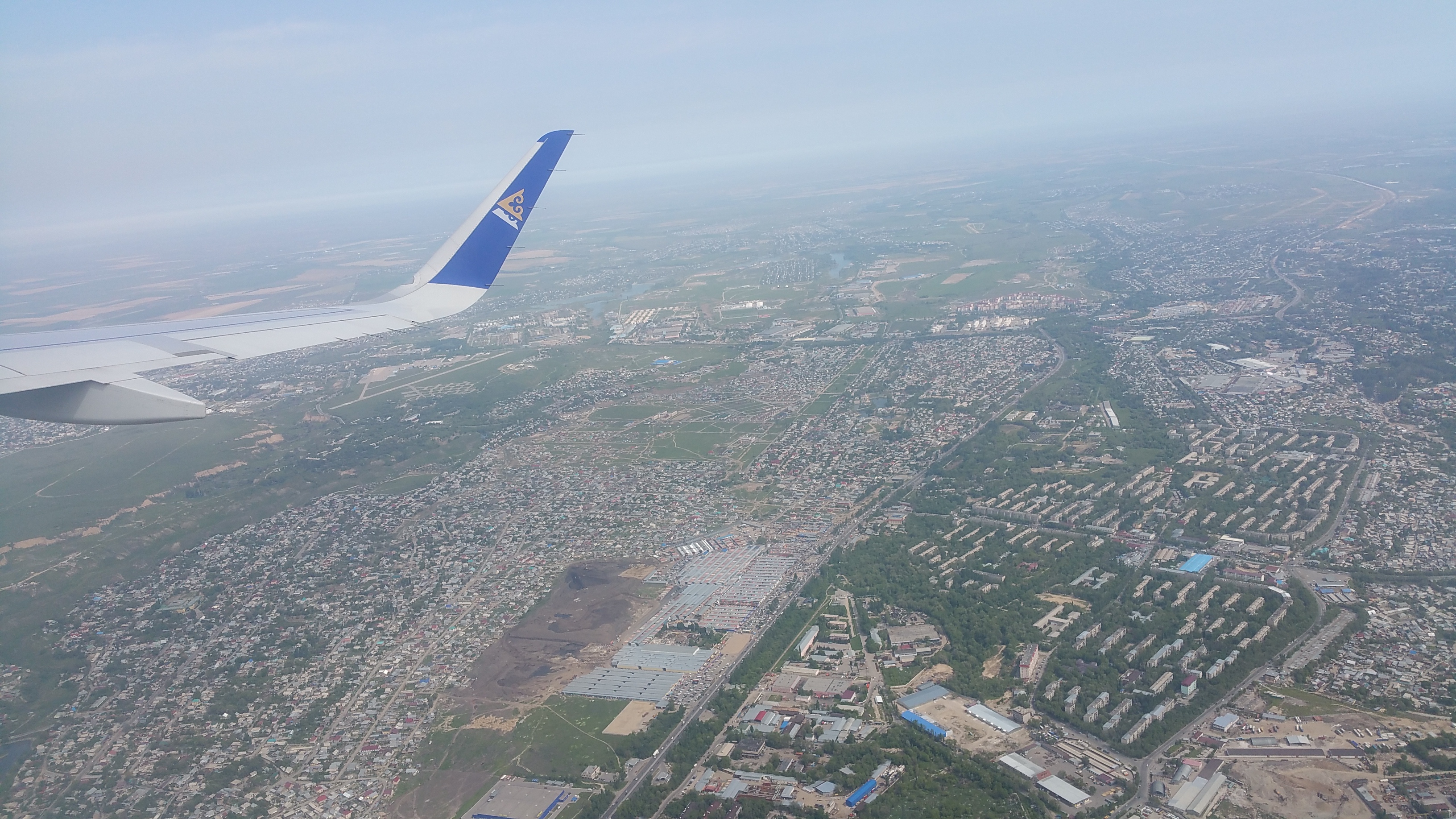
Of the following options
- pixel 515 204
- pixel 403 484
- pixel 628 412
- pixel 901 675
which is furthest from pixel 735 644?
pixel 628 412

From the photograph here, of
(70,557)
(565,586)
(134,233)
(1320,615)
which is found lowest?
(1320,615)

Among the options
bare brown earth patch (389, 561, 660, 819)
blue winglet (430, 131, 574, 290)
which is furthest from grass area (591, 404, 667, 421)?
blue winglet (430, 131, 574, 290)

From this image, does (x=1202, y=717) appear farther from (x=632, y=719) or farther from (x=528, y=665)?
(x=528, y=665)

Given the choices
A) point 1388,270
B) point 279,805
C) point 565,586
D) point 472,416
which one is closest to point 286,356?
point 472,416

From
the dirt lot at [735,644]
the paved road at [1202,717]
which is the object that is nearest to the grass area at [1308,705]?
the paved road at [1202,717]

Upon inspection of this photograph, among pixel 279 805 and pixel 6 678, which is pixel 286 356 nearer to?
pixel 6 678

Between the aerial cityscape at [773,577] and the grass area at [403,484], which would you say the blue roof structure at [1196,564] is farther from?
the grass area at [403,484]

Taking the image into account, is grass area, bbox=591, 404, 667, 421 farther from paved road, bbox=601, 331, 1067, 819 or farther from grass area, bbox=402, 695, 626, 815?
grass area, bbox=402, 695, 626, 815
